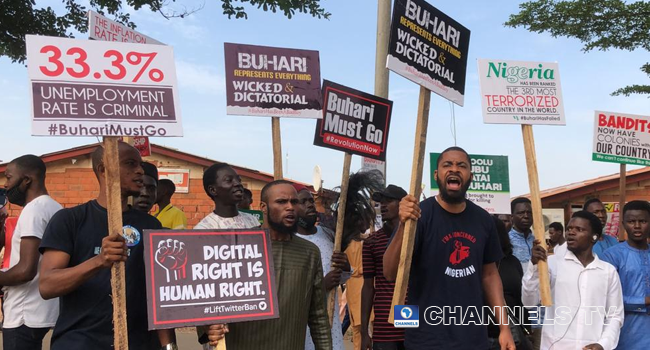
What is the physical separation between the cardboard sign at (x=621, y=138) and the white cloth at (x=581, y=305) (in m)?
3.76

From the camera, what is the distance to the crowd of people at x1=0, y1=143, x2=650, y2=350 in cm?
381

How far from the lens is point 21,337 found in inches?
192

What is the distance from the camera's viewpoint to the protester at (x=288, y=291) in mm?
4113

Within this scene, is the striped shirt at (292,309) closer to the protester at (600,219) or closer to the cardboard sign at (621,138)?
the protester at (600,219)

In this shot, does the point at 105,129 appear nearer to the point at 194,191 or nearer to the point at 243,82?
the point at 243,82

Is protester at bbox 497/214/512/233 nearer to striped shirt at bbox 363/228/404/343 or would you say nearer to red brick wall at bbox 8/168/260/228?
striped shirt at bbox 363/228/404/343

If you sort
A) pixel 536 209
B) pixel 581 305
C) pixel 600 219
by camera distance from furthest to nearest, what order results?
1. pixel 600 219
2. pixel 536 209
3. pixel 581 305

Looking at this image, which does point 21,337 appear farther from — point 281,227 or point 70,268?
point 281,227

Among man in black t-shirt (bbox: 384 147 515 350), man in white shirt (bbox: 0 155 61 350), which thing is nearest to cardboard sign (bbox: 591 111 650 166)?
man in black t-shirt (bbox: 384 147 515 350)

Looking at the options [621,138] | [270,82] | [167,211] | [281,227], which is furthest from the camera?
[621,138]

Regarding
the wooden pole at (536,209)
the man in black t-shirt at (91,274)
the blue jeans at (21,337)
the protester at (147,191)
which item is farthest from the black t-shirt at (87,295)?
the wooden pole at (536,209)

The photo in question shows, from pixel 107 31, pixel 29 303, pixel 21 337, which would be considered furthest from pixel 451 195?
pixel 107 31

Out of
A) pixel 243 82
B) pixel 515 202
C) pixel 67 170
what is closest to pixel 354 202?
pixel 243 82

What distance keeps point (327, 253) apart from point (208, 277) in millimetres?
2364
